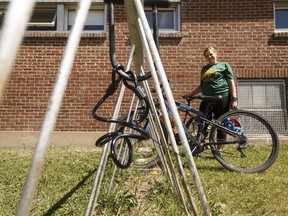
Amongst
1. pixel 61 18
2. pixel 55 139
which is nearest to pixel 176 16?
pixel 61 18

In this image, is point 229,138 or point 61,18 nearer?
point 229,138

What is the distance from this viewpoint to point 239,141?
4168mm

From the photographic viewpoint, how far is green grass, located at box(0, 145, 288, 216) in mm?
2635

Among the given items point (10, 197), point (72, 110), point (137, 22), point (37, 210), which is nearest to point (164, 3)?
point (137, 22)

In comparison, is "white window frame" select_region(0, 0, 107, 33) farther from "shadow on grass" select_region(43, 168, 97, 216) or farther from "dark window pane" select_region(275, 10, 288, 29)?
"shadow on grass" select_region(43, 168, 97, 216)

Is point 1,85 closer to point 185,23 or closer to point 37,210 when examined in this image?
point 37,210

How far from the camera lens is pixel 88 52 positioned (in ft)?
25.0

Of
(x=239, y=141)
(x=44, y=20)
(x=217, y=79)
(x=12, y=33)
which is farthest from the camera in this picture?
(x=44, y=20)

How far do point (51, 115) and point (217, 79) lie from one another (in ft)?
12.7

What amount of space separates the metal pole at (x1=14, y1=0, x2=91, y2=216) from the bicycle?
2.97 meters

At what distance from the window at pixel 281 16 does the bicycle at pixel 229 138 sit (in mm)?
4777

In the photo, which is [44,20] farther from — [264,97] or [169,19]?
[264,97]

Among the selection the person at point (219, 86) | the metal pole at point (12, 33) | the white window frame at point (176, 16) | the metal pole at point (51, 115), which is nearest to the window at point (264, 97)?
the white window frame at point (176, 16)

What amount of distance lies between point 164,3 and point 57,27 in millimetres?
6338
